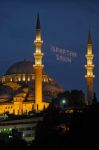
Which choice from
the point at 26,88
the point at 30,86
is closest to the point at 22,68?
the point at 30,86

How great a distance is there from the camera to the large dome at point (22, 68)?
92312 millimetres

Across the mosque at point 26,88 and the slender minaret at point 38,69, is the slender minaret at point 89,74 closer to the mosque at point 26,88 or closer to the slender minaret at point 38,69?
the mosque at point 26,88

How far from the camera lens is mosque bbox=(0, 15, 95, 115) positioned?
262ft

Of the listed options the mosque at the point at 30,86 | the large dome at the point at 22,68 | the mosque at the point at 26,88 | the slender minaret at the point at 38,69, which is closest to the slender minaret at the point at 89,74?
the mosque at the point at 30,86

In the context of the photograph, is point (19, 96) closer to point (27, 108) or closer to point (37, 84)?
point (27, 108)

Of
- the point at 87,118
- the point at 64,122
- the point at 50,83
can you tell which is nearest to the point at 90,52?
the point at 50,83

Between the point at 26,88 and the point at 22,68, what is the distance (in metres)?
5.08

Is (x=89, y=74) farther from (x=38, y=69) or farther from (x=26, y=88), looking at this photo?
(x=26, y=88)

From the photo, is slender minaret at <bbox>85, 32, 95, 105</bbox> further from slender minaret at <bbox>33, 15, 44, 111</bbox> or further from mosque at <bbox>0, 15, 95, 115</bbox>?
slender minaret at <bbox>33, 15, 44, 111</bbox>

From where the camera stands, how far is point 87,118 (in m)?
40.7

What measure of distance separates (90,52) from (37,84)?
8.48 m

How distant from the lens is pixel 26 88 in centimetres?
8812

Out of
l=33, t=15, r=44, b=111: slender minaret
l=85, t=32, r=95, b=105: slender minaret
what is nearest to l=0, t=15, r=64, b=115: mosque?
l=33, t=15, r=44, b=111: slender minaret

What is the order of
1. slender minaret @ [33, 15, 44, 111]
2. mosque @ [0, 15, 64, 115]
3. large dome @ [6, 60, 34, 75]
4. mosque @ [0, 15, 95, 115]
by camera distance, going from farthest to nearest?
large dome @ [6, 60, 34, 75], mosque @ [0, 15, 64, 115], mosque @ [0, 15, 95, 115], slender minaret @ [33, 15, 44, 111]
